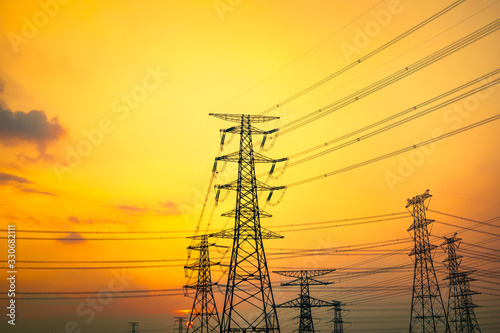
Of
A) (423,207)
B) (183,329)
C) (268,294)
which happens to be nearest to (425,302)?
(423,207)

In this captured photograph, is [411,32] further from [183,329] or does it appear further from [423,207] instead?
[183,329]

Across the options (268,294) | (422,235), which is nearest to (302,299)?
(422,235)

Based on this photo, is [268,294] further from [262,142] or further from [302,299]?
[302,299]

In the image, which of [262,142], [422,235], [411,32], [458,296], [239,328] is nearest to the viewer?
[411,32]

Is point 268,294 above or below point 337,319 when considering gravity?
above

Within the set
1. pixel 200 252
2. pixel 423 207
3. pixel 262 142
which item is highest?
pixel 262 142

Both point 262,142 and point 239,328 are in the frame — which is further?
point 262,142

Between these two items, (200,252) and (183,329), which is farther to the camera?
(183,329)

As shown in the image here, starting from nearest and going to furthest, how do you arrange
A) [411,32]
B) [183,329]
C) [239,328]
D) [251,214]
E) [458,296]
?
[411,32] < [239,328] < [251,214] < [458,296] < [183,329]

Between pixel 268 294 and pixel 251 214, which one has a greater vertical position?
pixel 251 214
